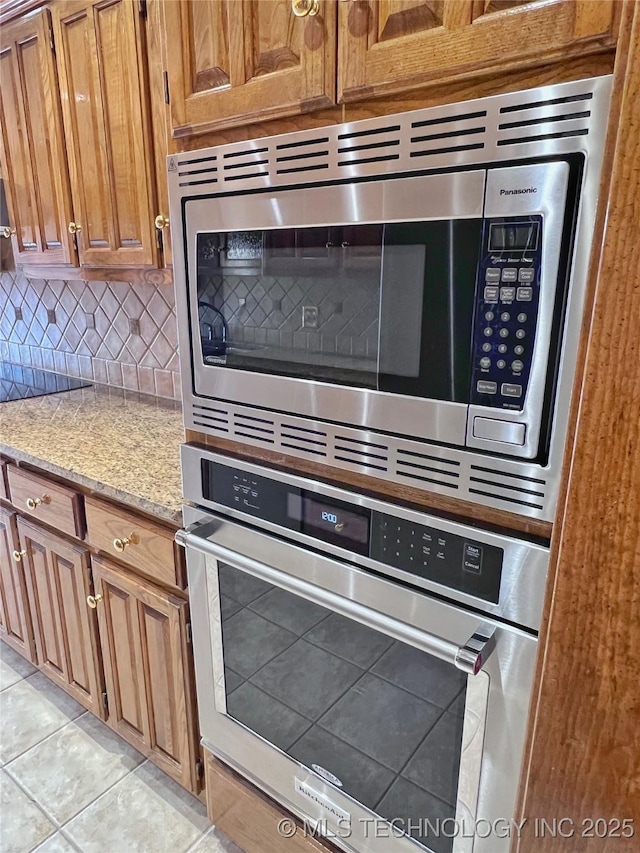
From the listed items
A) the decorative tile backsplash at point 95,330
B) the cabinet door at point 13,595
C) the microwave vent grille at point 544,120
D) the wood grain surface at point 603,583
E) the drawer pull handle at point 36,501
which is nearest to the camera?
the wood grain surface at point 603,583

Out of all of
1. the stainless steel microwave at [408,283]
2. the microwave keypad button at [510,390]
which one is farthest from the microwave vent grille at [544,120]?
the microwave keypad button at [510,390]

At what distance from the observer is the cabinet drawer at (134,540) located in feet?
→ 4.06

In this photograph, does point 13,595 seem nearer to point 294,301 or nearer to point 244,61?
point 294,301

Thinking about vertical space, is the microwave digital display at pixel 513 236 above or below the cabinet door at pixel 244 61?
below

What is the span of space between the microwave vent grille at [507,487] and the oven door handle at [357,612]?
0.20m

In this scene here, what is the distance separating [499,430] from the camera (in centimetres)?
68

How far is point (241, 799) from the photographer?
1.26 metres

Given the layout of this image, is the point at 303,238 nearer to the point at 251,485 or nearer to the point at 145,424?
the point at 251,485

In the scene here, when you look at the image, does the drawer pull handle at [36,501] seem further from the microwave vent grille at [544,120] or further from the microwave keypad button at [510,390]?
the microwave vent grille at [544,120]

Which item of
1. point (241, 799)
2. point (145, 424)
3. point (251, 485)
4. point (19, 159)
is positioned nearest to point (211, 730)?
point (241, 799)

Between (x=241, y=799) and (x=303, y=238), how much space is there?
123cm

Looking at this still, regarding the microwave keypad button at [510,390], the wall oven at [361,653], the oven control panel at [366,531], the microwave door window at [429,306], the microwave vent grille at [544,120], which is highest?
the microwave vent grille at [544,120]

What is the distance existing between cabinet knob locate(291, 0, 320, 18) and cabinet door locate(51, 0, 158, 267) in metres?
0.77

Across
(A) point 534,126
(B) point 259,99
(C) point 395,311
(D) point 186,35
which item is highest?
(D) point 186,35
